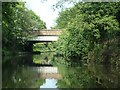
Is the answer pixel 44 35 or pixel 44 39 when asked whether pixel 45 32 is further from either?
pixel 44 39

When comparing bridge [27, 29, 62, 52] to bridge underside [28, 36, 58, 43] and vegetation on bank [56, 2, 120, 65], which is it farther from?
vegetation on bank [56, 2, 120, 65]

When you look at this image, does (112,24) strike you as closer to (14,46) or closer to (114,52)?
(114,52)

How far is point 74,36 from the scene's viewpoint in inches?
1401

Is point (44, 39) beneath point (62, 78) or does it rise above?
above

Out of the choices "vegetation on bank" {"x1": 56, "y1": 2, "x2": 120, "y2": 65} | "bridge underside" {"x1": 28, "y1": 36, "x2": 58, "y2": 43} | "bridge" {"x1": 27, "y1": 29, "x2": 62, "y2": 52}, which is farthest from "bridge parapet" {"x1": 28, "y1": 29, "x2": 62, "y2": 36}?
"vegetation on bank" {"x1": 56, "y1": 2, "x2": 120, "y2": 65}

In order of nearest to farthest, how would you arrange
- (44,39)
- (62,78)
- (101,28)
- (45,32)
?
(62,78) → (101,28) → (44,39) → (45,32)

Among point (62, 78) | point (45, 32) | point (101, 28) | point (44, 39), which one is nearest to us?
point (62, 78)

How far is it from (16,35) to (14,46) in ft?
7.09

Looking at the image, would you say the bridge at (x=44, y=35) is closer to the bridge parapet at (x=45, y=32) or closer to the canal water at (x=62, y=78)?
the bridge parapet at (x=45, y=32)

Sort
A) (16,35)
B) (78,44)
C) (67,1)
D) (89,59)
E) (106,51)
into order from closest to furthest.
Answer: (67,1)
(106,51)
(89,59)
(78,44)
(16,35)

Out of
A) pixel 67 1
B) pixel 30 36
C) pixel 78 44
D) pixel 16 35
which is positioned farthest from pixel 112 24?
pixel 30 36

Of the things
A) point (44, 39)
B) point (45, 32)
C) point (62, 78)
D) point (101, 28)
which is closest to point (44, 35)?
point (45, 32)

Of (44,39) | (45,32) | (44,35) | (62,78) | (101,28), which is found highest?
(45,32)

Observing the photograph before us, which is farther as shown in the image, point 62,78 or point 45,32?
point 45,32
